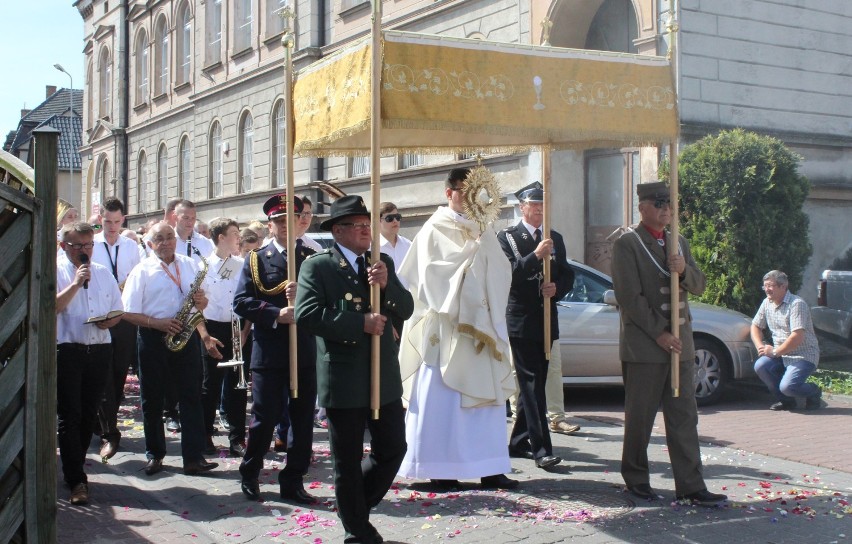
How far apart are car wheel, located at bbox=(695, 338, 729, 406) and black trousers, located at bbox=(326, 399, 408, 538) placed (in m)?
6.00

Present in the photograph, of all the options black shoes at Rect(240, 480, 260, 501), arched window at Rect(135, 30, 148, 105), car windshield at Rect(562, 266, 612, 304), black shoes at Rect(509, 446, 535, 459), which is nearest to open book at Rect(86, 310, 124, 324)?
black shoes at Rect(240, 480, 260, 501)

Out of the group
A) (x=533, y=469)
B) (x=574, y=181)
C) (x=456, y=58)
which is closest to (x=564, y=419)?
(x=533, y=469)

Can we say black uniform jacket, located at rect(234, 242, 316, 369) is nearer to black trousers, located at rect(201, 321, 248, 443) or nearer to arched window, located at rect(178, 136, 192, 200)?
black trousers, located at rect(201, 321, 248, 443)

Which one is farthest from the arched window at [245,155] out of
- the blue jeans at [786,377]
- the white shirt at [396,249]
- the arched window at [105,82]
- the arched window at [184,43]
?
the blue jeans at [786,377]

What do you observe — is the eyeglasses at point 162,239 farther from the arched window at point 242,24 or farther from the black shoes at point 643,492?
the arched window at point 242,24

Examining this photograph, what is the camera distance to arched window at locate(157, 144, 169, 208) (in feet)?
123

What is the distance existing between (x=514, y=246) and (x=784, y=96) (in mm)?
11053

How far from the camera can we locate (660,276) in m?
6.87

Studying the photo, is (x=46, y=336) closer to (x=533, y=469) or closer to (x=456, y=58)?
(x=456, y=58)

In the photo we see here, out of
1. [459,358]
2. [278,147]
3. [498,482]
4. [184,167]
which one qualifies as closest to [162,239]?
[459,358]

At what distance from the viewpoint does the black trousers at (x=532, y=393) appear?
7.77 metres

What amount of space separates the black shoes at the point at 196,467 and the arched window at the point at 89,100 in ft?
130

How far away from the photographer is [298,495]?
6938 mm

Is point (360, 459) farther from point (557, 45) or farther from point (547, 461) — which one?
point (557, 45)
